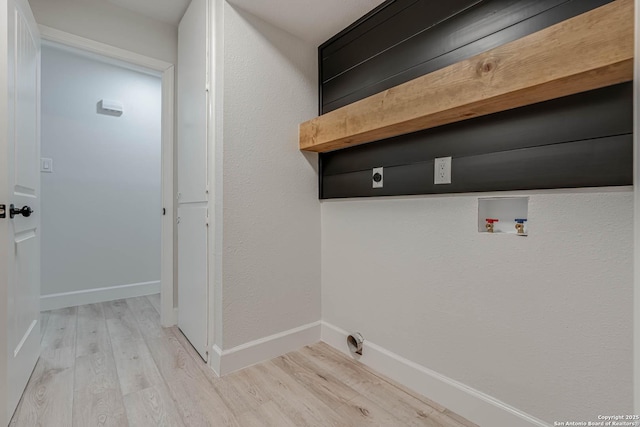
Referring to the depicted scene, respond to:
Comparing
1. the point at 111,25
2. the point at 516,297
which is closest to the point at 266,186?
the point at 516,297

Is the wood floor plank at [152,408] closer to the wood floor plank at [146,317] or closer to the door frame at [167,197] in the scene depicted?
the wood floor plank at [146,317]

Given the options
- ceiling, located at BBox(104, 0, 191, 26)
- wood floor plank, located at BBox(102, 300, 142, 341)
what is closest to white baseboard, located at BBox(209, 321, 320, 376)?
wood floor plank, located at BBox(102, 300, 142, 341)

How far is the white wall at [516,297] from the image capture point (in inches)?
37.8

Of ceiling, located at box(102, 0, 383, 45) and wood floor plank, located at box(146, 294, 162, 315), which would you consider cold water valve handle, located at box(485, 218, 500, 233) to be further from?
wood floor plank, located at box(146, 294, 162, 315)

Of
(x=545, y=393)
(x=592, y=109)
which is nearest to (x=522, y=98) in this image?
(x=592, y=109)

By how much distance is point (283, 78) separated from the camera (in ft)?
6.23

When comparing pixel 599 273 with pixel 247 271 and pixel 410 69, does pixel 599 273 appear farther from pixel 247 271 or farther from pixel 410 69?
pixel 247 271

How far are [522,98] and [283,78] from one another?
1354mm

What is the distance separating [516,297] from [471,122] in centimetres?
74

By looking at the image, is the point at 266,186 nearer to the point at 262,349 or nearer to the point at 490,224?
the point at 262,349

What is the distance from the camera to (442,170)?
1381mm

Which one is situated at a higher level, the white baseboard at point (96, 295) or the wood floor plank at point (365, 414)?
the white baseboard at point (96, 295)

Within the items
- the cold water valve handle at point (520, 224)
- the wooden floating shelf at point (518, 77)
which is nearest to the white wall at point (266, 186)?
the wooden floating shelf at point (518, 77)

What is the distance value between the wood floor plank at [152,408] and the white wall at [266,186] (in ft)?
1.15
